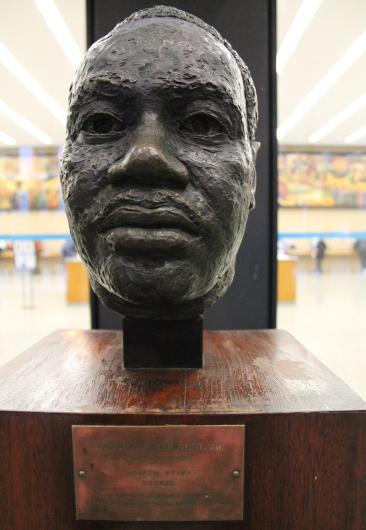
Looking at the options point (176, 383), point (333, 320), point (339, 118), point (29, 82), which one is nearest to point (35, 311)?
point (29, 82)

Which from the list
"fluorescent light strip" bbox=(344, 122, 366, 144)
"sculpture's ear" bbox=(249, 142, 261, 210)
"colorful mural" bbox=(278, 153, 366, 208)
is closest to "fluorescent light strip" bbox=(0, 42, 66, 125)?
"colorful mural" bbox=(278, 153, 366, 208)

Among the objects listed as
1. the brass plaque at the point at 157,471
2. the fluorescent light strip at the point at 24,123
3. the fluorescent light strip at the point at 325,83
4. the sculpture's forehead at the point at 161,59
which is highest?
the fluorescent light strip at the point at 325,83

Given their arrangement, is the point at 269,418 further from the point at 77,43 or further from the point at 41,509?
the point at 77,43

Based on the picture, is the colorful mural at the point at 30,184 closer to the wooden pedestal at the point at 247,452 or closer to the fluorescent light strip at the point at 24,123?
the fluorescent light strip at the point at 24,123

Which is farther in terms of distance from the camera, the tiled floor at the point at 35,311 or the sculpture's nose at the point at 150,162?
the tiled floor at the point at 35,311

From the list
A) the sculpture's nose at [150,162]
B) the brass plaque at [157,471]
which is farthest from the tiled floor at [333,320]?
the sculpture's nose at [150,162]

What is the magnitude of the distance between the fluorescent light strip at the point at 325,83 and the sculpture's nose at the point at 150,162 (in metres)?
2.05

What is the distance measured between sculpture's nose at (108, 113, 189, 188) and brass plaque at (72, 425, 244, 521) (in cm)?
63

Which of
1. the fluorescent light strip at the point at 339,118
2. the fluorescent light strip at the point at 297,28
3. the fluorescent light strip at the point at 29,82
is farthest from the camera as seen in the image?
the fluorescent light strip at the point at 339,118

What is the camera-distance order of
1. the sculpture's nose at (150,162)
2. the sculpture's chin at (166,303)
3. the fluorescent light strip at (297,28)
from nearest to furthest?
the sculpture's nose at (150,162)
the sculpture's chin at (166,303)
the fluorescent light strip at (297,28)

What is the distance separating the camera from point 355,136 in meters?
3.57

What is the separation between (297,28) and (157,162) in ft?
6.54

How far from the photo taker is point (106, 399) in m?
1.24

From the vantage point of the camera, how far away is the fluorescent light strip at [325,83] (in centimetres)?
282
